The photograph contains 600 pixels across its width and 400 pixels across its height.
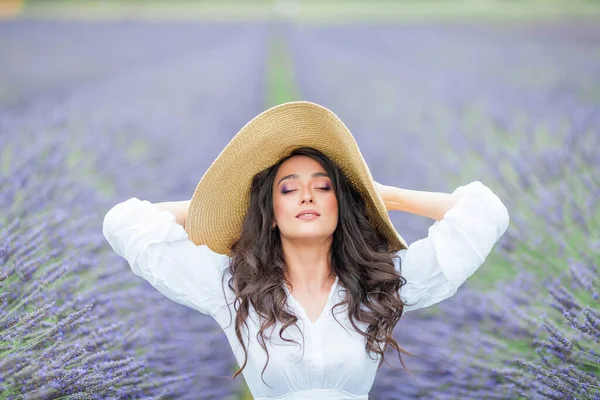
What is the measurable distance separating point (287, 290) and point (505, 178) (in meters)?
2.44

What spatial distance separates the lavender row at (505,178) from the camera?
2.68m

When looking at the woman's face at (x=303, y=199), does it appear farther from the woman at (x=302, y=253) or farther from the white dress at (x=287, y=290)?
the white dress at (x=287, y=290)

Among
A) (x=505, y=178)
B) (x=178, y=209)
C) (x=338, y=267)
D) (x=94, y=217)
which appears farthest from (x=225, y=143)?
(x=338, y=267)

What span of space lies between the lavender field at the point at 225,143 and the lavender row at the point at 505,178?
14 millimetres

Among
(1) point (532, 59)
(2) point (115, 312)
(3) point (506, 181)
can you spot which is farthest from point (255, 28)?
(2) point (115, 312)

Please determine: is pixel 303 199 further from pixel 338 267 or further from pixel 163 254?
pixel 163 254

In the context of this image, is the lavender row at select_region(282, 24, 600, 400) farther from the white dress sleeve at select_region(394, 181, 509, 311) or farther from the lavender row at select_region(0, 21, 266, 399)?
the lavender row at select_region(0, 21, 266, 399)

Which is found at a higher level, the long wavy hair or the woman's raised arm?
the woman's raised arm

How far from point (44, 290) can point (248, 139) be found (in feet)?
2.44

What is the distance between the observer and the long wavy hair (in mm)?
2344

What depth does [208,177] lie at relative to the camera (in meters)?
2.46

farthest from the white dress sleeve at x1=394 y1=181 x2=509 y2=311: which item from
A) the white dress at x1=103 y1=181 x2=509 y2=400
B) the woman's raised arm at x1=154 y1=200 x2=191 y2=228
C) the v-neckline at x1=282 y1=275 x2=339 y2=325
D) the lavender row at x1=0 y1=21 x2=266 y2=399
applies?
the lavender row at x1=0 y1=21 x2=266 y2=399

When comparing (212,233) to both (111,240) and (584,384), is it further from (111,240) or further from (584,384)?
(584,384)

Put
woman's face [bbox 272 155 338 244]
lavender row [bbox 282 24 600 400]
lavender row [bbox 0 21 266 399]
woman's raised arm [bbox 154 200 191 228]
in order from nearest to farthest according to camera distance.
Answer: lavender row [bbox 0 21 266 399], woman's face [bbox 272 155 338 244], woman's raised arm [bbox 154 200 191 228], lavender row [bbox 282 24 600 400]
